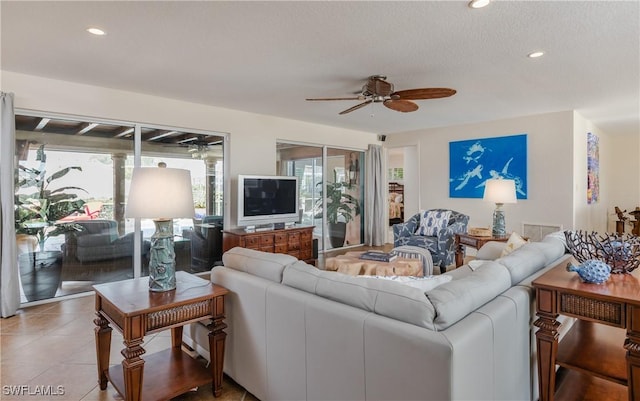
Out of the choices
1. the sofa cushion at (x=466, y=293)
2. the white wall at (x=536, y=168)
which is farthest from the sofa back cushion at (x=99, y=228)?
the white wall at (x=536, y=168)

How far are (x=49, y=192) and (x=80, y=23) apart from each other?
2.15m

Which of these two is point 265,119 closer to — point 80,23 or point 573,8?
point 80,23

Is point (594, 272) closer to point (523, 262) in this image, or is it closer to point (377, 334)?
point (523, 262)

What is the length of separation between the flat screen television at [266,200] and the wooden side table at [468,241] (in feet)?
8.18

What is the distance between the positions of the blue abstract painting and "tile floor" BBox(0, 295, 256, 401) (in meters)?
5.35

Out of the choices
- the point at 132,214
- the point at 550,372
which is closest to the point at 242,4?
the point at 132,214

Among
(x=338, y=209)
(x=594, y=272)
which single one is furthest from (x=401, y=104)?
(x=338, y=209)

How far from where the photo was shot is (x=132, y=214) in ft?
6.47

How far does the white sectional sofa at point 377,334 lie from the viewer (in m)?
1.23

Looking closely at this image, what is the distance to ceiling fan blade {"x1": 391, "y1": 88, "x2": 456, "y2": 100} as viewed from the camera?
3.28 metres

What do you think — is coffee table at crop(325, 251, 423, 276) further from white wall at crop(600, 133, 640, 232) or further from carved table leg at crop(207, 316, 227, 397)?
white wall at crop(600, 133, 640, 232)

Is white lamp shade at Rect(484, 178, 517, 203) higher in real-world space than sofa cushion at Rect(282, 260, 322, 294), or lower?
higher

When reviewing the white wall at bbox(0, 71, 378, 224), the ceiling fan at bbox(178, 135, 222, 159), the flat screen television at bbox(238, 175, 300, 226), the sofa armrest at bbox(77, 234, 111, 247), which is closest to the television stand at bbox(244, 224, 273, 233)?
the flat screen television at bbox(238, 175, 300, 226)

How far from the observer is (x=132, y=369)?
1.65 m
